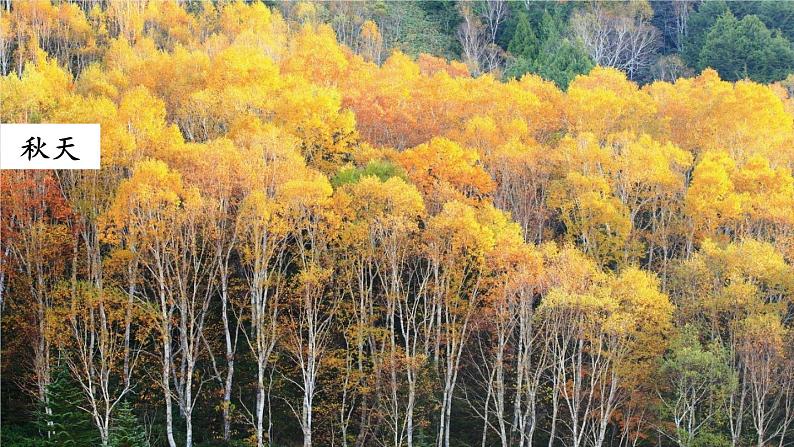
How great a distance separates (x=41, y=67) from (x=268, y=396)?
44938 mm

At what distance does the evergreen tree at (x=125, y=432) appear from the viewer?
38969 mm

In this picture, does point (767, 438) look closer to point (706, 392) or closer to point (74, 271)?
point (706, 392)

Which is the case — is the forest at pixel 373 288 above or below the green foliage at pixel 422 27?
below

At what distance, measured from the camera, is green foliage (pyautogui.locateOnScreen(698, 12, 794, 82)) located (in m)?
96.9

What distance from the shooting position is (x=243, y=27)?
94.7 metres

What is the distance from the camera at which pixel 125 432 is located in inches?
1544

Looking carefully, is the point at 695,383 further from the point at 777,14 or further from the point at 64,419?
the point at 777,14

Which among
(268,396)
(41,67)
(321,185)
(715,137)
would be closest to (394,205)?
(321,185)

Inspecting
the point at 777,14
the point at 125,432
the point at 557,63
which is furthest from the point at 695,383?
the point at 777,14

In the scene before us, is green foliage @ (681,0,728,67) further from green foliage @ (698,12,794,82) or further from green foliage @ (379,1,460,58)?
green foliage @ (379,1,460,58)

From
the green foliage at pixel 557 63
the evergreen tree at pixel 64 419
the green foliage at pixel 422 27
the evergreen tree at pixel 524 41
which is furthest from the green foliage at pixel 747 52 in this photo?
the evergreen tree at pixel 64 419

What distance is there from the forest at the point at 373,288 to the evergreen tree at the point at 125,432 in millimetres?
165

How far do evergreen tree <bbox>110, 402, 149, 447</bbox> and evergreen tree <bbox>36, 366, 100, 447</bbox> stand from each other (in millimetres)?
1189

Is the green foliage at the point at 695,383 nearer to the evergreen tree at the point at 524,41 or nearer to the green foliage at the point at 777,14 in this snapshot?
the evergreen tree at the point at 524,41
